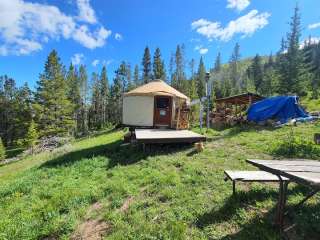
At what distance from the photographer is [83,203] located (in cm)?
497

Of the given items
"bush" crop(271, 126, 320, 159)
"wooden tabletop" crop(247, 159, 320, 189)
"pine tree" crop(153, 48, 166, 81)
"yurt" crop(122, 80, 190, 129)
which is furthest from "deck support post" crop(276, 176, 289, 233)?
"pine tree" crop(153, 48, 166, 81)

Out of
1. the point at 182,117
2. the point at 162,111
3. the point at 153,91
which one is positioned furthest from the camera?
the point at 182,117

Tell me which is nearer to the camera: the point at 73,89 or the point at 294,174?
the point at 294,174

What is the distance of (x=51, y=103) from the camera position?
29.7m

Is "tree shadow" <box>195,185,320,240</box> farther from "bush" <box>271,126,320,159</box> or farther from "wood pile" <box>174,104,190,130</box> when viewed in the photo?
"wood pile" <box>174,104,190,130</box>

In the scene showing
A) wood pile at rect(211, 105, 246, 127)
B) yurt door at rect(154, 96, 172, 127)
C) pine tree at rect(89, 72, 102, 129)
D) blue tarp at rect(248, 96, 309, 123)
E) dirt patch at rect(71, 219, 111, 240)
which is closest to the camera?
dirt patch at rect(71, 219, 111, 240)

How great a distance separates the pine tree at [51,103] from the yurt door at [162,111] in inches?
793

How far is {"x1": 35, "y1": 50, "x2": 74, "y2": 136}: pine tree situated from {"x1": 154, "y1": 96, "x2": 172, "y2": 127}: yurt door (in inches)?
793

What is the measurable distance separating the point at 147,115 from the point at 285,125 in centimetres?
705

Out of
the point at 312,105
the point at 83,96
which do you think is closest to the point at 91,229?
the point at 312,105

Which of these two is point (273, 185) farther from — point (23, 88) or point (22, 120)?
point (23, 88)

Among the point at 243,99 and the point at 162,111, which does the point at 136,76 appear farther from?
the point at 162,111

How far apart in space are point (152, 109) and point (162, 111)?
2.04ft

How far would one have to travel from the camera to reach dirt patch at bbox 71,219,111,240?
3.78m
